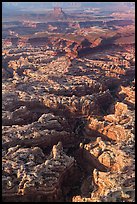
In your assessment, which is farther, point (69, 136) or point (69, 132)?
point (69, 132)

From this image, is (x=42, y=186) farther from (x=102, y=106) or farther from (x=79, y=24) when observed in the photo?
(x=79, y=24)

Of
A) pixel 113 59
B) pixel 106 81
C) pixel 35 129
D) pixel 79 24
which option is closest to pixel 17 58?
pixel 113 59

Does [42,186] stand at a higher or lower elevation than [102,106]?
lower

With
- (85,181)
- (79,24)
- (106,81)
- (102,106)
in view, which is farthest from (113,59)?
(79,24)

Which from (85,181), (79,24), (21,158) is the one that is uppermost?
(79,24)

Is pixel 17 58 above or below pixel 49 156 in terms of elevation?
above

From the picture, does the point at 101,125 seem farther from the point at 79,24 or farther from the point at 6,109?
the point at 79,24

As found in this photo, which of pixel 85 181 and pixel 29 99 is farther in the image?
pixel 29 99

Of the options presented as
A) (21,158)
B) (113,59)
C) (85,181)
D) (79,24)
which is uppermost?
(79,24)

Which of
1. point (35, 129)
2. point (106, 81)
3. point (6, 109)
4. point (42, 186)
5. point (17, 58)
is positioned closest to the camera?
point (42, 186)

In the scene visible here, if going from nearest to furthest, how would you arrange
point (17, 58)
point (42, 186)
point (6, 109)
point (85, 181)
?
1. point (42, 186)
2. point (85, 181)
3. point (6, 109)
4. point (17, 58)
